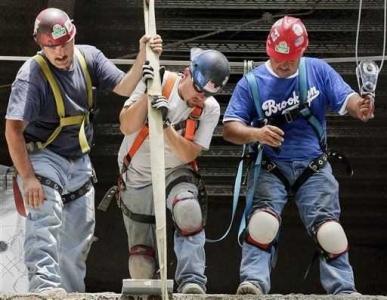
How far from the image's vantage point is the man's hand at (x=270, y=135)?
6.34m

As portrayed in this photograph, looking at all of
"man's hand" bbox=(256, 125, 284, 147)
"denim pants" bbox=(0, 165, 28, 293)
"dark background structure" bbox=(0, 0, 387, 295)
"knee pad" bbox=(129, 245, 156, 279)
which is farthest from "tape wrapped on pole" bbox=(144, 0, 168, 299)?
"denim pants" bbox=(0, 165, 28, 293)

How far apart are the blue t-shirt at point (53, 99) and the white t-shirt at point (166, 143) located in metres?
0.26

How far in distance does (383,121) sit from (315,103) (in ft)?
9.35

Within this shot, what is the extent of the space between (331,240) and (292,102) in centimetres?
86

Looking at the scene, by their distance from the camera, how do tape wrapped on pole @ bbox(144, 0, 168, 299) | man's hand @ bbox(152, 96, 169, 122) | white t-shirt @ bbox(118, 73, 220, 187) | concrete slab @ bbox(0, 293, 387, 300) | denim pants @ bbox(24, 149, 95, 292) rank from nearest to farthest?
tape wrapped on pole @ bbox(144, 0, 168, 299)
concrete slab @ bbox(0, 293, 387, 300)
man's hand @ bbox(152, 96, 169, 122)
denim pants @ bbox(24, 149, 95, 292)
white t-shirt @ bbox(118, 73, 220, 187)

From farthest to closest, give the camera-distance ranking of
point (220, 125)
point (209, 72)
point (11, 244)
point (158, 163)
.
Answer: point (220, 125) → point (11, 244) → point (209, 72) → point (158, 163)

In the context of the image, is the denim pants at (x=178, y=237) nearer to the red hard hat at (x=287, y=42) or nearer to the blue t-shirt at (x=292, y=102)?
the blue t-shirt at (x=292, y=102)

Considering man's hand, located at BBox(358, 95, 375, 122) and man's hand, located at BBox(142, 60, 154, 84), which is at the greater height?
man's hand, located at BBox(142, 60, 154, 84)

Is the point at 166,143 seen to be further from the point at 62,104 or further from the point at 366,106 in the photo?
the point at 366,106

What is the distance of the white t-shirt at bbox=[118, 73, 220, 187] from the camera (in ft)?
21.7

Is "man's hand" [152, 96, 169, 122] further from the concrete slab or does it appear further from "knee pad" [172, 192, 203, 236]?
the concrete slab

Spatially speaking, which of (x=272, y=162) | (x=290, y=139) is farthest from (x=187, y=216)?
(x=290, y=139)

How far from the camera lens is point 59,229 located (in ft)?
21.0

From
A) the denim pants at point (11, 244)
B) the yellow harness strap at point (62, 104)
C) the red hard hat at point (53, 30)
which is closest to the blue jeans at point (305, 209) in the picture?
the yellow harness strap at point (62, 104)
